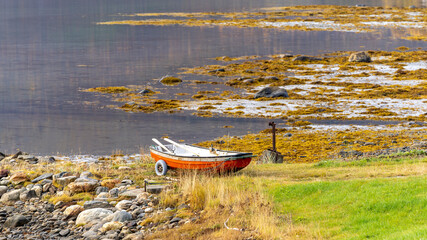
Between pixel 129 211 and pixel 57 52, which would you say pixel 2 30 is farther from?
pixel 129 211

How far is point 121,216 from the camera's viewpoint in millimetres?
19891

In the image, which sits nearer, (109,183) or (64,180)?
(109,183)

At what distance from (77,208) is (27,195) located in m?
3.58

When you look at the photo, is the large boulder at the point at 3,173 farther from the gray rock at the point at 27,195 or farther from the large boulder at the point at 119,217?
the large boulder at the point at 119,217

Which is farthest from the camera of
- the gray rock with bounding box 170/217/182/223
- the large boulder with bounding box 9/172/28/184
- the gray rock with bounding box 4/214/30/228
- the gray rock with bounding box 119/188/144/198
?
the large boulder with bounding box 9/172/28/184

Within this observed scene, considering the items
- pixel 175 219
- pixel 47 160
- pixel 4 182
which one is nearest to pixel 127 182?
pixel 4 182

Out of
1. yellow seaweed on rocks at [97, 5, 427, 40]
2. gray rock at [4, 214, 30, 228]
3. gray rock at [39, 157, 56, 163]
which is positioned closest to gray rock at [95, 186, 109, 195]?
gray rock at [4, 214, 30, 228]

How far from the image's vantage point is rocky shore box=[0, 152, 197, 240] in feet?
63.6

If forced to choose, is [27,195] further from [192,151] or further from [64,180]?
[192,151]

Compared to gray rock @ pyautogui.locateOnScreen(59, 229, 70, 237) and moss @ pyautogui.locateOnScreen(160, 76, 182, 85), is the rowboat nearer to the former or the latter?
gray rock @ pyautogui.locateOnScreen(59, 229, 70, 237)

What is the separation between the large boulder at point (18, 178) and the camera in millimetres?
25981

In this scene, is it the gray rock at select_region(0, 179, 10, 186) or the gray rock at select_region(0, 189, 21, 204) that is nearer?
the gray rock at select_region(0, 189, 21, 204)

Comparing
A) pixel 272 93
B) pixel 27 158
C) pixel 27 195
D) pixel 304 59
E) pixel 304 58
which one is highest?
pixel 304 58

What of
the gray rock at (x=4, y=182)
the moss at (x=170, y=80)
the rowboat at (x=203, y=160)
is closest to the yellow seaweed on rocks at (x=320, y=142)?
the rowboat at (x=203, y=160)
